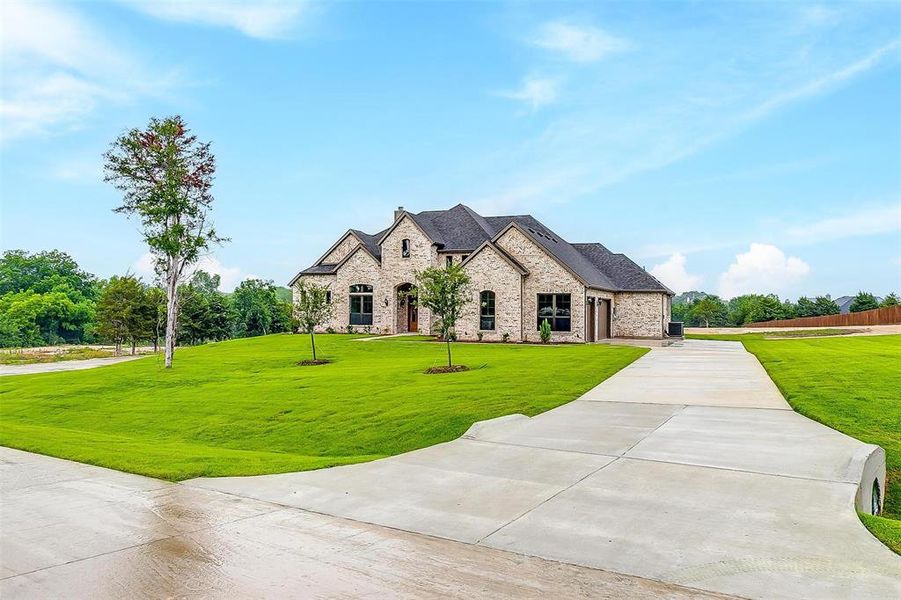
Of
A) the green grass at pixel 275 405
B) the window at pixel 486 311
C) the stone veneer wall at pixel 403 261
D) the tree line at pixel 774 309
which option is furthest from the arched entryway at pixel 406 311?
the tree line at pixel 774 309

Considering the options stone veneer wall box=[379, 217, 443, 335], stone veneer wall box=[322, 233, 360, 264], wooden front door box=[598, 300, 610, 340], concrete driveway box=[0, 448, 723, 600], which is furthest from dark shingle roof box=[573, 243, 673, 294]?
concrete driveway box=[0, 448, 723, 600]

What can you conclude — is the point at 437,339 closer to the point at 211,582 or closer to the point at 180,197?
the point at 180,197

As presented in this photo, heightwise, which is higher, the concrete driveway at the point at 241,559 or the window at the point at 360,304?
the window at the point at 360,304

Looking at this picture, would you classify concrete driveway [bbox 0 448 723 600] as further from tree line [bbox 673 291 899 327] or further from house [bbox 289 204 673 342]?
tree line [bbox 673 291 899 327]

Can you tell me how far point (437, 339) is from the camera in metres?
31.1

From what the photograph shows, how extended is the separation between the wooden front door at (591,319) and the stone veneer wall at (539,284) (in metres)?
0.74

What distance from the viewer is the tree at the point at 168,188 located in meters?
24.2

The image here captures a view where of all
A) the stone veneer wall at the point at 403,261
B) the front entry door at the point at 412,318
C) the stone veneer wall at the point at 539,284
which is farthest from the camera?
the front entry door at the point at 412,318

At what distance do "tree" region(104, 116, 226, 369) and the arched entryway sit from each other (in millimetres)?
12374

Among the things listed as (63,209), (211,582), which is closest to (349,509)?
(211,582)

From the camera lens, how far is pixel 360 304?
36469 mm

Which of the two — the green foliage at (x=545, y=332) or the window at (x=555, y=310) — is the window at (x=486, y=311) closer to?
the window at (x=555, y=310)

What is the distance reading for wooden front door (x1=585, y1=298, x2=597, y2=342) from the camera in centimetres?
2953

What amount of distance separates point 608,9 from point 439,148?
A: 1547cm
